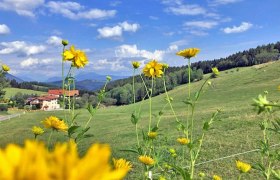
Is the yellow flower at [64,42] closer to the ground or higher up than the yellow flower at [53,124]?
higher up

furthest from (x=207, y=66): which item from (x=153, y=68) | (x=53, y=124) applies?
(x=53, y=124)

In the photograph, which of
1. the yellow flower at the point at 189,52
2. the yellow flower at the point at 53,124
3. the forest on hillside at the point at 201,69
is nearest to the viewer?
the yellow flower at the point at 53,124

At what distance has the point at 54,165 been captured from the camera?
0.32 meters

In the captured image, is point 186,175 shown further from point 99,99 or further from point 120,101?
point 120,101

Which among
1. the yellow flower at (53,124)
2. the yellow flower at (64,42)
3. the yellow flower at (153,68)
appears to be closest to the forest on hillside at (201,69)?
the yellow flower at (153,68)

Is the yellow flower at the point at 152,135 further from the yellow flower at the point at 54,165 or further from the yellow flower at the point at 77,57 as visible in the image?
the yellow flower at the point at 54,165

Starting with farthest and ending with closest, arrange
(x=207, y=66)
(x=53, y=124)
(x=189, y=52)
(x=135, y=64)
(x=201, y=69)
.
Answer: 1. (x=207, y=66)
2. (x=201, y=69)
3. (x=135, y=64)
4. (x=189, y=52)
5. (x=53, y=124)

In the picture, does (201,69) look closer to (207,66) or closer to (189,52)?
(207,66)

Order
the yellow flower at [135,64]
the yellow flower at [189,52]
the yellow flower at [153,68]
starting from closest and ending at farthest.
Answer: the yellow flower at [189,52]
the yellow flower at [153,68]
the yellow flower at [135,64]

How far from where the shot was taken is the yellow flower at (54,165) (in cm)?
30

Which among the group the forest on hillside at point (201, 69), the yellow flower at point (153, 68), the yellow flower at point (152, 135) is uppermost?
the forest on hillside at point (201, 69)

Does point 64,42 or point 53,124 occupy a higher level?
point 64,42

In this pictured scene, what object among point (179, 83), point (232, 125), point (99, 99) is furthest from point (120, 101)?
point (99, 99)

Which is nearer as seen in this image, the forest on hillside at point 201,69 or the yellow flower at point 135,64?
the yellow flower at point 135,64
